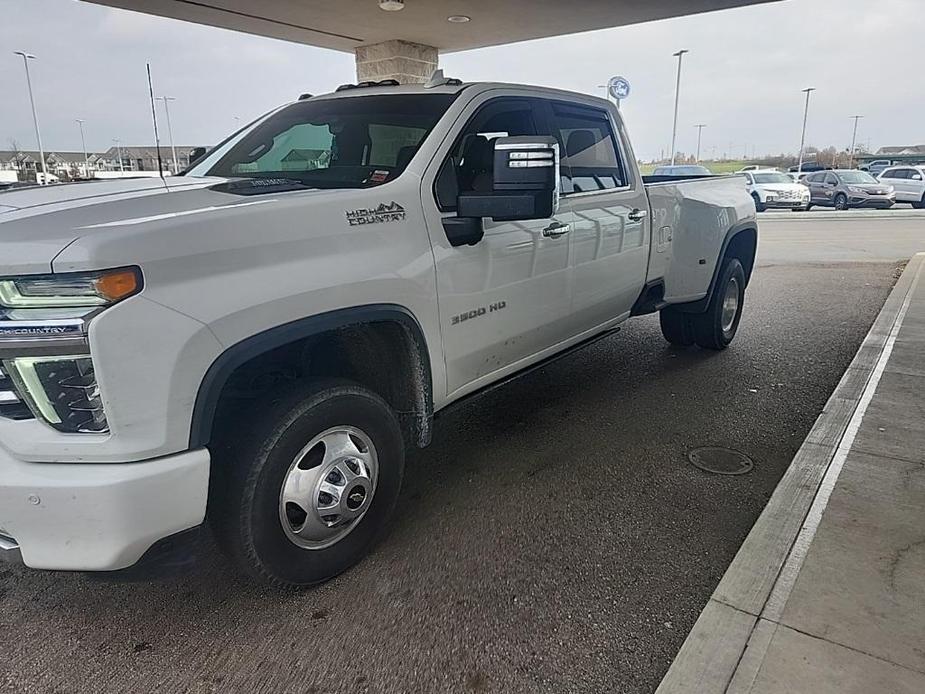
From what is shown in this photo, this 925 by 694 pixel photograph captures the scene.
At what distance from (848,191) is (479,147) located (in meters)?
27.6

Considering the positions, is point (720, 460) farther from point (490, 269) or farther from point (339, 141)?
point (339, 141)

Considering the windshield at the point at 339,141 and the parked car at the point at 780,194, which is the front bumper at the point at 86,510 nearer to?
the windshield at the point at 339,141

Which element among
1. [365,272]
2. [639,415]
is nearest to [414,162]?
[365,272]

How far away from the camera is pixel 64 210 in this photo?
219 centimetres

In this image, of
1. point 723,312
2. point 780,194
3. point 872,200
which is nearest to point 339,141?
point 723,312

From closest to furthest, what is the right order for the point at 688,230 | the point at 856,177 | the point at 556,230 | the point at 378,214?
the point at 378,214 < the point at 556,230 < the point at 688,230 < the point at 856,177

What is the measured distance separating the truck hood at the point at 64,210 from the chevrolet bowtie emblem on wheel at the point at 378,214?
449mm

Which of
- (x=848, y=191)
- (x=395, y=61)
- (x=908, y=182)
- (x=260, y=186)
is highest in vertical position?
(x=395, y=61)

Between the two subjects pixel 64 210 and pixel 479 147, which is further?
pixel 479 147

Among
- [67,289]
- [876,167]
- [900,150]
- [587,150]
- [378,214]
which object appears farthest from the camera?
[900,150]

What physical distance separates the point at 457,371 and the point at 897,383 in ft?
12.0

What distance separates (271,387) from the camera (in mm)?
2666

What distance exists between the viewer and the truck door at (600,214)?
4.03 meters

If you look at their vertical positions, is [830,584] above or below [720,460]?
above
